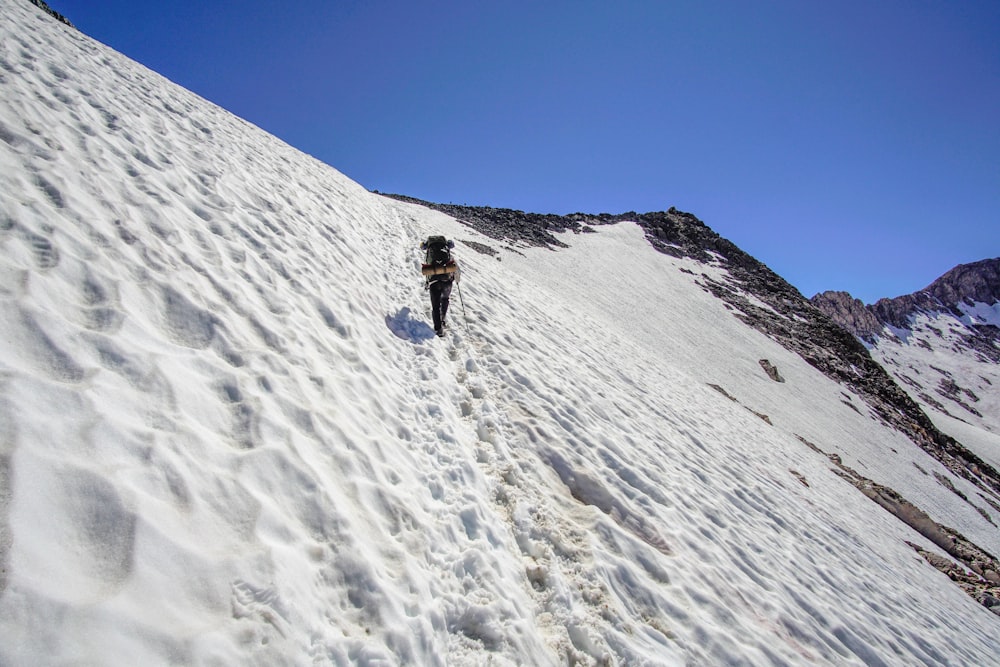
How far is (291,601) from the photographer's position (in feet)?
7.70

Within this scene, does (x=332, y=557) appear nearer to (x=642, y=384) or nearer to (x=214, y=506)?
(x=214, y=506)

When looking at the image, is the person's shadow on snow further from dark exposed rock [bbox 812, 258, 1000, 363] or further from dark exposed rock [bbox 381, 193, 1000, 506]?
dark exposed rock [bbox 812, 258, 1000, 363]

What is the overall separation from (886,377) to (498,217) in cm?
3566

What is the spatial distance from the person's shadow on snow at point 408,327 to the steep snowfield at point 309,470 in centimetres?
8

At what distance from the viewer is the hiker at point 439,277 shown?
8000mm

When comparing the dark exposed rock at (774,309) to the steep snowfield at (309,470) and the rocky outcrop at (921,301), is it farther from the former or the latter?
the rocky outcrop at (921,301)

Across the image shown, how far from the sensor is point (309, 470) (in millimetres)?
3236

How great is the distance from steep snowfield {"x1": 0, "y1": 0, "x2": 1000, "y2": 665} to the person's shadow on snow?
8 cm

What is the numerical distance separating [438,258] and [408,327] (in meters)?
1.54

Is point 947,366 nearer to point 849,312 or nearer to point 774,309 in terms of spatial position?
point 849,312

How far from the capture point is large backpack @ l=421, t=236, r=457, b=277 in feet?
26.2

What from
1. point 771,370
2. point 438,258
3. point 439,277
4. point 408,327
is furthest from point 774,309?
point 408,327

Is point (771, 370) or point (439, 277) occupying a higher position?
point (771, 370)

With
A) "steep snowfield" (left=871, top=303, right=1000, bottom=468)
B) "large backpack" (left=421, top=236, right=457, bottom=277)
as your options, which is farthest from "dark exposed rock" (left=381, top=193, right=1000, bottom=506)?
"steep snowfield" (left=871, top=303, right=1000, bottom=468)
